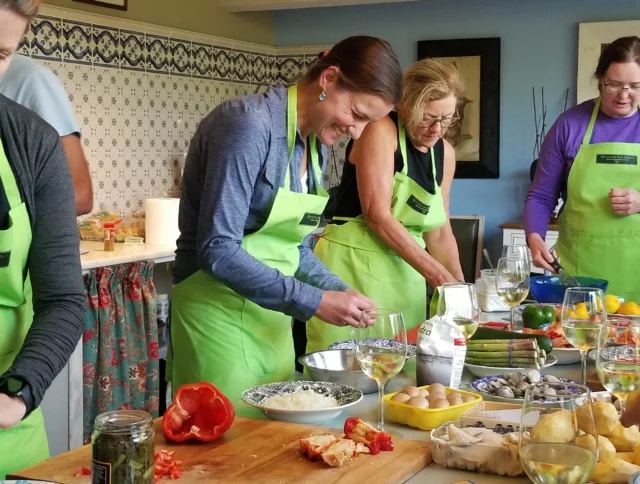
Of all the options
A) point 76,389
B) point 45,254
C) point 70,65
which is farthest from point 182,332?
point 70,65

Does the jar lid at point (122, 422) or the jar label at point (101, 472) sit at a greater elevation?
the jar lid at point (122, 422)

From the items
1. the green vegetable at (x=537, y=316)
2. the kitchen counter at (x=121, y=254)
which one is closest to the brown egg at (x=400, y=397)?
the green vegetable at (x=537, y=316)

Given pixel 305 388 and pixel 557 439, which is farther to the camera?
pixel 305 388

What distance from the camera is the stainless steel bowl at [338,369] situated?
180 centimetres

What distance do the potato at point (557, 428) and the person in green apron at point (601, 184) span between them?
2.10 metres

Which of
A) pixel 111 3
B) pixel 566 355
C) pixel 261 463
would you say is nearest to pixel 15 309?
pixel 261 463

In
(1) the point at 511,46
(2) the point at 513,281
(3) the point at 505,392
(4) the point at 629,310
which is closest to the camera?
(3) the point at 505,392

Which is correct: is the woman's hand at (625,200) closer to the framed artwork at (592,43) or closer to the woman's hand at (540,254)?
the woman's hand at (540,254)

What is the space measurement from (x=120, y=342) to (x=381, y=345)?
266 centimetres

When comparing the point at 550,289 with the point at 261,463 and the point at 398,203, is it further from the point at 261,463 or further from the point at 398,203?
the point at 261,463

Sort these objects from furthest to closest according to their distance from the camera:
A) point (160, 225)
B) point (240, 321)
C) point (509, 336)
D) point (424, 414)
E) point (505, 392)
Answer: point (160, 225)
point (240, 321)
point (509, 336)
point (505, 392)
point (424, 414)

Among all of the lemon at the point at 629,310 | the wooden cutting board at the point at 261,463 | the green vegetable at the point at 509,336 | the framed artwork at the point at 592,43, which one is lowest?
the wooden cutting board at the point at 261,463

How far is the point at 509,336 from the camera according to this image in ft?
6.50

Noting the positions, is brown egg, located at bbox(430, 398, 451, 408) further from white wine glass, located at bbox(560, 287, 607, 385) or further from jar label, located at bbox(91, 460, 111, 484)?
jar label, located at bbox(91, 460, 111, 484)
